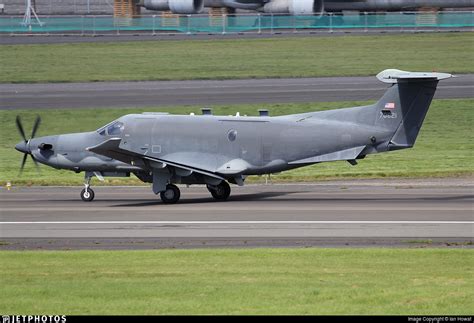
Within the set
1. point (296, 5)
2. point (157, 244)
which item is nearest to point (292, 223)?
point (157, 244)

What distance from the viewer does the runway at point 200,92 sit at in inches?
2068

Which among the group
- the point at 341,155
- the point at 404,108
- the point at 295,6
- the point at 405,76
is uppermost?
the point at 405,76

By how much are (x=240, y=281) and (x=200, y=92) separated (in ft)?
128

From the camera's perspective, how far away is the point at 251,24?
83.4 meters

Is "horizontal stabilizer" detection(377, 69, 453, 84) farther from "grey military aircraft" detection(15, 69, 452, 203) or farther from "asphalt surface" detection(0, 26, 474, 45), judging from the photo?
"asphalt surface" detection(0, 26, 474, 45)

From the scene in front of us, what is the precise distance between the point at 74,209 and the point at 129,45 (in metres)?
44.9

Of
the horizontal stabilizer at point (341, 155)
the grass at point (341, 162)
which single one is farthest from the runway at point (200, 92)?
the horizontal stabilizer at point (341, 155)

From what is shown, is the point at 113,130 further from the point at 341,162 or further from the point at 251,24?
the point at 251,24

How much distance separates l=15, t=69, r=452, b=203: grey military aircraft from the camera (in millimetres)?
29828

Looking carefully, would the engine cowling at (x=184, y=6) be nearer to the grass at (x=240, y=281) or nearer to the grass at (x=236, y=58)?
the grass at (x=236, y=58)

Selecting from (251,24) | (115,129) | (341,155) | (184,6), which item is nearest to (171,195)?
(115,129)

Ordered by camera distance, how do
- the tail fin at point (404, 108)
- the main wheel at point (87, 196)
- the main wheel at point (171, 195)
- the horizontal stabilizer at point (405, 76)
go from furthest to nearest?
1. the main wheel at point (87, 196)
2. the main wheel at point (171, 195)
3. the tail fin at point (404, 108)
4. the horizontal stabilizer at point (405, 76)

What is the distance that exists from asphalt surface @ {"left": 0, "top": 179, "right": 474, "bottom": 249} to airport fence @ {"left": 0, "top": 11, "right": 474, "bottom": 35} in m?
47.0

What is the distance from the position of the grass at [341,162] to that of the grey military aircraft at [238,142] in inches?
223
